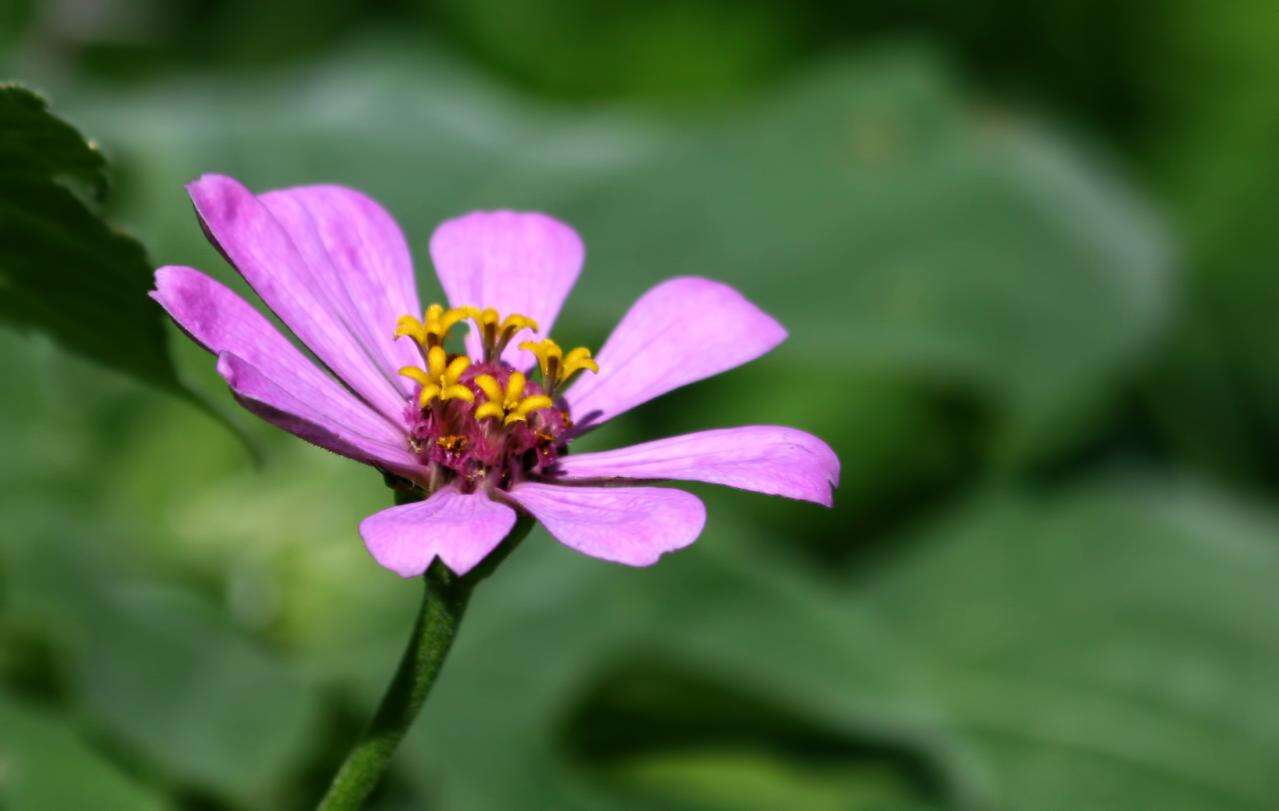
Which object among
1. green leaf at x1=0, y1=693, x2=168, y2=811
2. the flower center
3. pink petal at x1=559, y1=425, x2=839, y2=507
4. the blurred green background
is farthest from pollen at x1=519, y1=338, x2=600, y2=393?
green leaf at x1=0, y1=693, x2=168, y2=811

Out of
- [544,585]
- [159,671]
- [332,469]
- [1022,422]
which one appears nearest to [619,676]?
[544,585]

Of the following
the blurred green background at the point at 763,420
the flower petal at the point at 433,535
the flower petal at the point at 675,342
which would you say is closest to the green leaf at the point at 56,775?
the blurred green background at the point at 763,420

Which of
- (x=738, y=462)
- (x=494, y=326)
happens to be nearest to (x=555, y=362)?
(x=494, y=326)

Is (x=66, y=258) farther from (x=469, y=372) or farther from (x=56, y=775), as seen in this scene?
(x=56, y=775)

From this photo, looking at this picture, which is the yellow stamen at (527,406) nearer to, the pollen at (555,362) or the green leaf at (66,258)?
the pollen at (555,362)

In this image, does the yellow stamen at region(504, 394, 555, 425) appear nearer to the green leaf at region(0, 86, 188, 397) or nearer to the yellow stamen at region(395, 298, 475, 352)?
the yellow stamen at region(395, 298, 475, 352)

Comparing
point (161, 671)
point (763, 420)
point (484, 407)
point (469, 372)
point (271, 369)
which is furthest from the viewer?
point (763, 420)

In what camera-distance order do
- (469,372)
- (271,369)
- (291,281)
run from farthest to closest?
1. (469,372)
2. (291,281)
3. (271,369)
